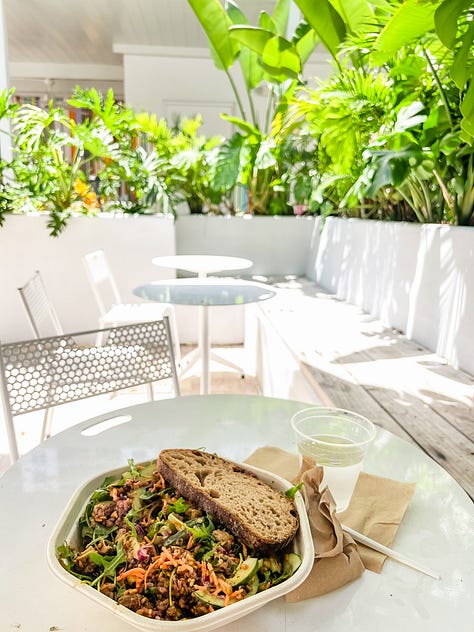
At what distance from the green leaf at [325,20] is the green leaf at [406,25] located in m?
0.84

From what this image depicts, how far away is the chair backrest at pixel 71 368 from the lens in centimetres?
111

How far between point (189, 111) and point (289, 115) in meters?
3.68

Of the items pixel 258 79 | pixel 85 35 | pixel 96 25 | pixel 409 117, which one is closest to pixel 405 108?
pixel 409 117

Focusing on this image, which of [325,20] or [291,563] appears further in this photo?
[325,20]

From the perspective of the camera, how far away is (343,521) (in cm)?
67

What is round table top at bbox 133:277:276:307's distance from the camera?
2.09m

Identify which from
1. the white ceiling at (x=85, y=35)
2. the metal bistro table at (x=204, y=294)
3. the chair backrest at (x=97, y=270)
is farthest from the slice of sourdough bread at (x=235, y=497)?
the white ceiling at (x=85, y=35)

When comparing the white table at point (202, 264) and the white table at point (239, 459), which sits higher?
the white table at point (202, 264)

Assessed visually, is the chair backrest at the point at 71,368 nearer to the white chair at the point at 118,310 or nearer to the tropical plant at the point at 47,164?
the white chair at the point at 118,310

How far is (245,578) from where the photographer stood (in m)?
0.49

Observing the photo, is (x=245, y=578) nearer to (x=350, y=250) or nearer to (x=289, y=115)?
(x=350, y=250)

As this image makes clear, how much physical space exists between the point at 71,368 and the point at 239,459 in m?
0.60

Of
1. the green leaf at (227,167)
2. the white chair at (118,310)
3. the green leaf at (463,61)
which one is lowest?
the white chair at (118,310)

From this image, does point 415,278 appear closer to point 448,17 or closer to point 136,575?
point 448,17
